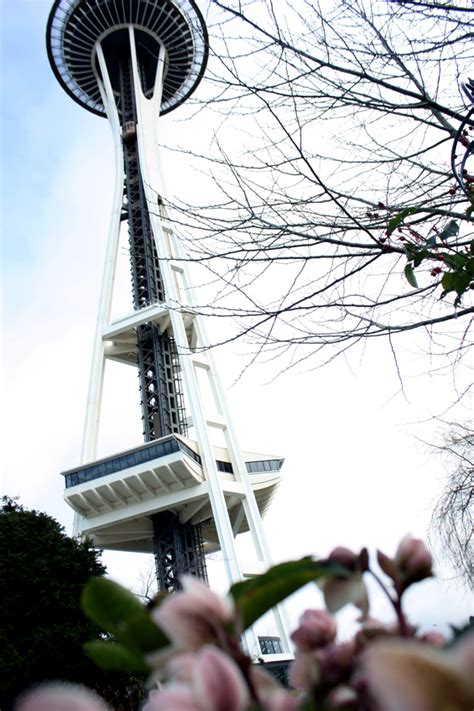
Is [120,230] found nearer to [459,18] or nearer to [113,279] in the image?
[113,279]

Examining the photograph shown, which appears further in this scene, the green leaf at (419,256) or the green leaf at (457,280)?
the green leaf at (419,256)

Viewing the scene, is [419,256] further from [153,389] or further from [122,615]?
[153,389]

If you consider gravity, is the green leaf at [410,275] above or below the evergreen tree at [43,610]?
below

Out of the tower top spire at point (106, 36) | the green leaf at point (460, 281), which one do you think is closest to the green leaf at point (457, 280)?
the green leaf at point (460, 281)

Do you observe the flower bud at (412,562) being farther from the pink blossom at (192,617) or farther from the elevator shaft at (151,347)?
the elevator shaft at (151,347)

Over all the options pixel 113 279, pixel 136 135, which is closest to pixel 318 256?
pixel 113 279

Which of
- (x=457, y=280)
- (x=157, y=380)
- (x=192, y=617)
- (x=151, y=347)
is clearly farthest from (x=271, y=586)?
(x=151, y=347)
